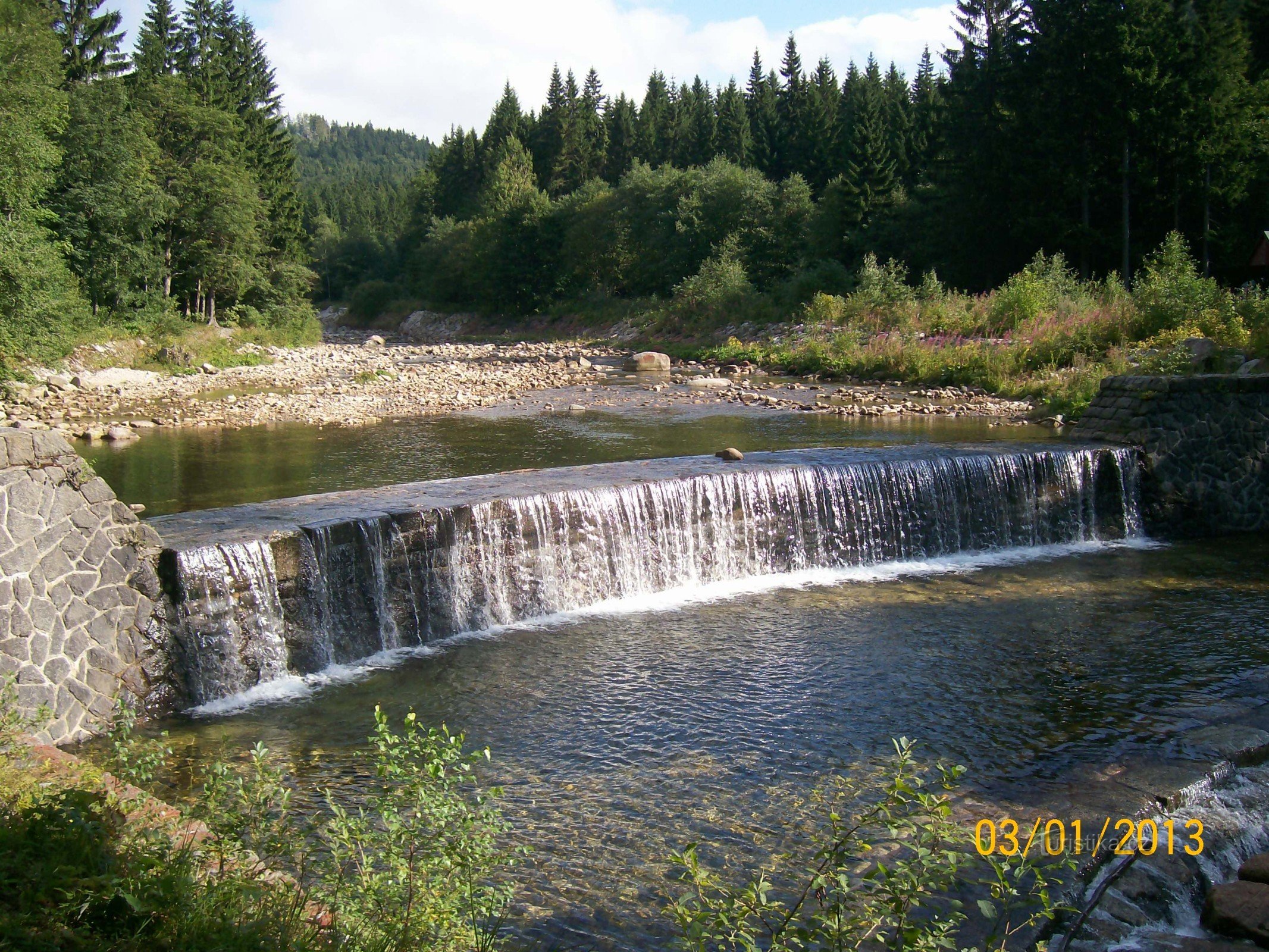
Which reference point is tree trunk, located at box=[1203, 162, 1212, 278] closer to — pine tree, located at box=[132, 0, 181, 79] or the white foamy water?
the white foamy water

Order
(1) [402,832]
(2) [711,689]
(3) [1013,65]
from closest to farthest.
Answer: (1) [402,832], (2) [711,689], (3) [1013,65]

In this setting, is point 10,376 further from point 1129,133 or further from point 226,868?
point 1129,133

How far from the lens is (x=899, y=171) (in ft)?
169

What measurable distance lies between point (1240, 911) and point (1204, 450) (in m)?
10.5

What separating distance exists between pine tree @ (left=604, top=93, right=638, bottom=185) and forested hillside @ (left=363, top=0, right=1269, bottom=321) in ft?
0.59

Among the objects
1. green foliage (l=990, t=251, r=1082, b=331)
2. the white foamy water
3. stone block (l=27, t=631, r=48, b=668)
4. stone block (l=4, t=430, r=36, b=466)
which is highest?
green foliage (l=990, t=251, r=1082, b=331)

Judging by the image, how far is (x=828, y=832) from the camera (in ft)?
18.7

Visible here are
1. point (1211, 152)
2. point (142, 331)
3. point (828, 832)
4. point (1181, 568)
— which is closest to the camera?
point (828, 832)

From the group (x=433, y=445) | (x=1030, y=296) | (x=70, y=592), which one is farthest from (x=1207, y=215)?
(x=70, y=592)

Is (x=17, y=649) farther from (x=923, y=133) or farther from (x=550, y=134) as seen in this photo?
(x=550, y=134)

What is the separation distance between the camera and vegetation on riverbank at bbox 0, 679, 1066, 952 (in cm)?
320

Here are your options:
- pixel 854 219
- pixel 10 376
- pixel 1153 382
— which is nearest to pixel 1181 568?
pixel 1153 382

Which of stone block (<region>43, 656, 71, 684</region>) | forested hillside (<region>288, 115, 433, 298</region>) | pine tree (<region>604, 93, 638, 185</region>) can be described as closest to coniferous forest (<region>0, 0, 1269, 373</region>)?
pine tree (<region>604, 93, 638, 185</region>)

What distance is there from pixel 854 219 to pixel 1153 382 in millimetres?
34226
